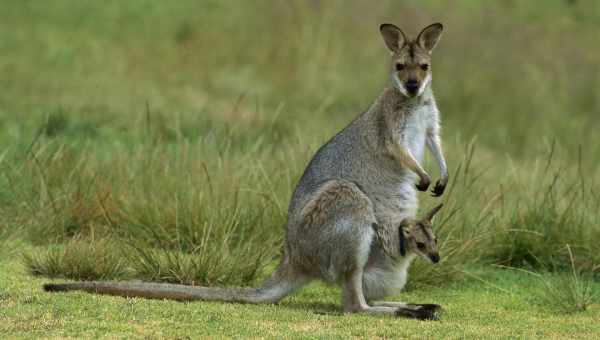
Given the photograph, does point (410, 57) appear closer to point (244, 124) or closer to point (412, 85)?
point (412, 85)

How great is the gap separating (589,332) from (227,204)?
3302 mm

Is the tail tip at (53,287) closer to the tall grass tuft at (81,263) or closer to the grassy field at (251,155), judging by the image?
the grassy field at (251,155)

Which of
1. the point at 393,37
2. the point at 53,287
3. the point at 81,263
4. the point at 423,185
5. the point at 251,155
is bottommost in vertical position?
the point at 81,263

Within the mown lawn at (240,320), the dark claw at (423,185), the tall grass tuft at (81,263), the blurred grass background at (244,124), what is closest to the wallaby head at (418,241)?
the dark claw at (423,185)

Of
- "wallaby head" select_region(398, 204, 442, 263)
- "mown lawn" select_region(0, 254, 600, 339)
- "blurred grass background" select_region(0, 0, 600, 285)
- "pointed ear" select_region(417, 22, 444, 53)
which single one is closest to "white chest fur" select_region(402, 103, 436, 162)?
"pointed ear" select_region(417, 22, 444, 53)

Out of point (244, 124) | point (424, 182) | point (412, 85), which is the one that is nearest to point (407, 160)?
point (424, 182)

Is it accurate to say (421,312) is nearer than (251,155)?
Yes

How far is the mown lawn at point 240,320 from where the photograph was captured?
550 centimetres

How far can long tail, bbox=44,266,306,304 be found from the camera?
6.32 m

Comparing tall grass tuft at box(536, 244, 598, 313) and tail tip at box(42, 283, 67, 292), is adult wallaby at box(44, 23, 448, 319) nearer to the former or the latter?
tail tip at box(42, 283, 67, 292)

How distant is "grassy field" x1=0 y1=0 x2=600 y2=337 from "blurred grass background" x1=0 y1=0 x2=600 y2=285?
0.03 metres

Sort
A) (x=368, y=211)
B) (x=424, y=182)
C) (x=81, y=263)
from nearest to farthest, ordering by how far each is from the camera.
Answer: (x=368, y=211)
(x=424, y=182)
(x=81, y=263)

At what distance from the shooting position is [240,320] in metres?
5.82

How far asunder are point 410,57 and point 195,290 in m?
2.08
